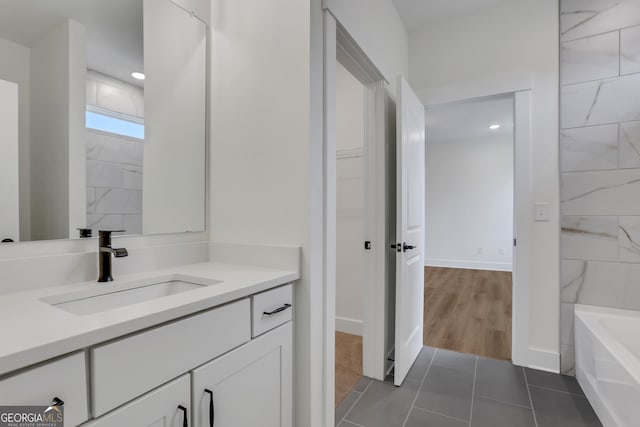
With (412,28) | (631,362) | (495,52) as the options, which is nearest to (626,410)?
(631,362)

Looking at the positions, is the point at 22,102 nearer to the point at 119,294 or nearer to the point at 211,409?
the point at 119,294

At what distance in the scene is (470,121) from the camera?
183 inches

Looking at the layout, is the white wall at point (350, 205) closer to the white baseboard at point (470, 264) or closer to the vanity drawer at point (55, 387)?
the vanity drawer at point (55, 387)

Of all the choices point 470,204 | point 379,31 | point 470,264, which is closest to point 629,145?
point 379,31

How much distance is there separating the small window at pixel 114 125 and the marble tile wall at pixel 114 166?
0.02 m

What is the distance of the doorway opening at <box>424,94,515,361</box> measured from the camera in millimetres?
4273

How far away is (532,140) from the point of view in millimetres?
2141

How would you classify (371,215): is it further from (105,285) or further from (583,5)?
(583,5)

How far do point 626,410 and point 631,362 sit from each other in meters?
0.20

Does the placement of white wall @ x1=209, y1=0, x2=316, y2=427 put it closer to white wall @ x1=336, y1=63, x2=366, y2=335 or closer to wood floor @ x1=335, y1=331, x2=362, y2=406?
wood floor @ x1=335, y1=331, x2=362, y2=406

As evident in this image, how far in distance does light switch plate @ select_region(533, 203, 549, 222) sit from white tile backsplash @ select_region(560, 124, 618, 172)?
0.88 ft

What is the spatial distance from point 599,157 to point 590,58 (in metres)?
0.66

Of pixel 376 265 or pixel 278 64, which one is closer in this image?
pixel 278 64

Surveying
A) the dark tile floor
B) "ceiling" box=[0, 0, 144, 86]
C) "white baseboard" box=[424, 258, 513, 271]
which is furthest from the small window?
"white baseboard" box=[424, 258, 513, 271]
